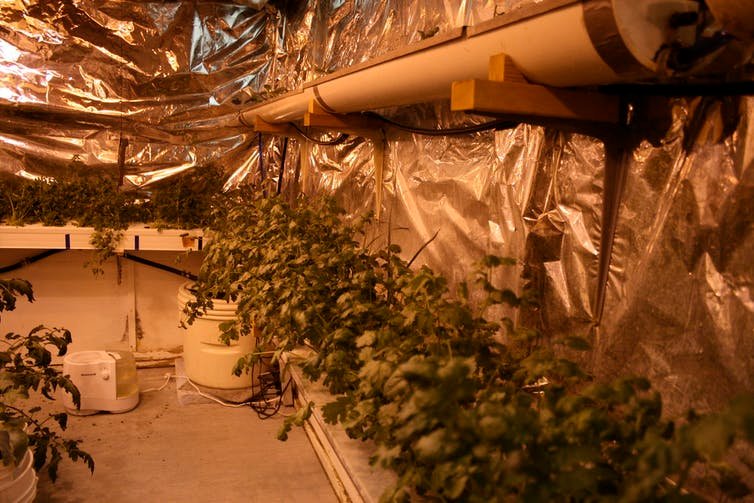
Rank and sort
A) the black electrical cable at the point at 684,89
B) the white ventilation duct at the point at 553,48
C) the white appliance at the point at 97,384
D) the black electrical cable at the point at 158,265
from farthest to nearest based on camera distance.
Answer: the black electrical cable at the point at 158,265 → the white appliance at the point at 97,384 → the black electrical cable at the point at 684,89 → the white ventilation duct at the point at 553,48

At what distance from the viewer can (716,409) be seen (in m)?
0.98

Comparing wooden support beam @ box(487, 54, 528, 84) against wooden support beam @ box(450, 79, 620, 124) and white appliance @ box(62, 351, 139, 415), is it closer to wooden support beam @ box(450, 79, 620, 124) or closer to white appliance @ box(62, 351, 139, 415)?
wooden support beam @ box(450, 79, 620, 124)

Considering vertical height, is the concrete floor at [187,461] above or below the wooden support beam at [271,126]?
below

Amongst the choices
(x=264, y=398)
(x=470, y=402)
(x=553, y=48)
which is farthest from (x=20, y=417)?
(x=264, y=398)

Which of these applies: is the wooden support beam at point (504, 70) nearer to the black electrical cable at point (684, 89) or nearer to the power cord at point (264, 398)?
the black electrical cable at point (684, 89)

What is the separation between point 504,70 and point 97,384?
2.60 m

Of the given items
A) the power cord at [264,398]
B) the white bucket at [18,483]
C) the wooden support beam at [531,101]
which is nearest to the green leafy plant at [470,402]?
the wooden support beam at [531,101]

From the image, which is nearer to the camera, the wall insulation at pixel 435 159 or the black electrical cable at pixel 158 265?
the wall insulation at pixel 435 159

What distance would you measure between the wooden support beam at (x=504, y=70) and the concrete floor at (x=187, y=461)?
1.78 m

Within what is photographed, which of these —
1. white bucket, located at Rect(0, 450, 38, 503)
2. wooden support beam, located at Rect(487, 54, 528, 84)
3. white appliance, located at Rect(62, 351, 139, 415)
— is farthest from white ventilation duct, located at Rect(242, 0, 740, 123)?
white appliance, located at Rect(62, 351, 139, 415)

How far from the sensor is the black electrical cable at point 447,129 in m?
1.52

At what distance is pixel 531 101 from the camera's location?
100 centimetres

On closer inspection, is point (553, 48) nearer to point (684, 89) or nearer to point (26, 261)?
point (684, 89)

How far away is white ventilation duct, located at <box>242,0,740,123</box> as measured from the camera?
29.2 inches
